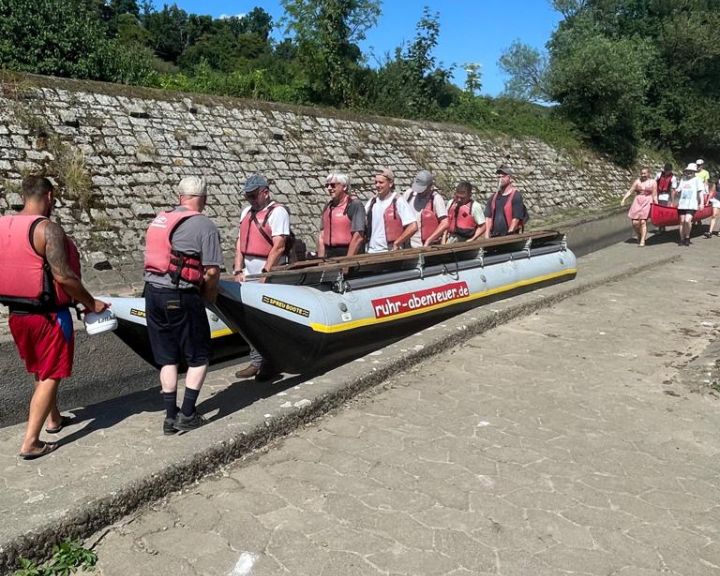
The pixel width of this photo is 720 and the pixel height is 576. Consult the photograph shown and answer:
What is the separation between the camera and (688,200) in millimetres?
13461

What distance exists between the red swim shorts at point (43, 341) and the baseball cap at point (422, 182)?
4847 millimetres

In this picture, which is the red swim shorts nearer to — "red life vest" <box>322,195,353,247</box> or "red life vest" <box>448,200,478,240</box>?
"red life vest" <box>322,195,353,247</box>

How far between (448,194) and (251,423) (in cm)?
1419

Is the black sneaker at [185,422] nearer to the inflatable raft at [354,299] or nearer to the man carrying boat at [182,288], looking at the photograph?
the man carrying boat at [182,288]

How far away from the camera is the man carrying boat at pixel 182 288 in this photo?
4164 millimetres

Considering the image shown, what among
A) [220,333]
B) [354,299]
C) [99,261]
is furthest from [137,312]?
[99,261]

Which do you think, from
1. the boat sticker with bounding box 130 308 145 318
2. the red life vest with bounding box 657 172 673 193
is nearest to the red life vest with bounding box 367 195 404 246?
the boat sticker with bounding box 130 308 145 318

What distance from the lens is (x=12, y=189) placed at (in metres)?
9.78

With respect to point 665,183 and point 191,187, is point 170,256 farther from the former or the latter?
point 665,183

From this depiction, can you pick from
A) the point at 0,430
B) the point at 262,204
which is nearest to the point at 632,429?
the point at 262,204

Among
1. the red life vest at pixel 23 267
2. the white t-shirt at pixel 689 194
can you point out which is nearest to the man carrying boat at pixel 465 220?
the red life vest at pixel 23 267

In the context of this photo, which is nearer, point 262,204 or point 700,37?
point 262,204

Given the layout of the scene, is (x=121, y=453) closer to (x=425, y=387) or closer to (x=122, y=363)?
(x=425, y=387)

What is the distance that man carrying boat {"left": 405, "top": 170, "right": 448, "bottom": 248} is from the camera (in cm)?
812
